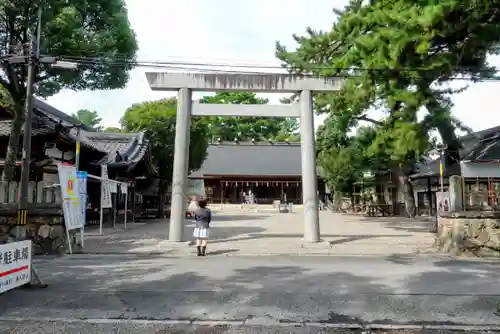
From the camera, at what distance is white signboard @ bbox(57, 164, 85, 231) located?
10.5 m

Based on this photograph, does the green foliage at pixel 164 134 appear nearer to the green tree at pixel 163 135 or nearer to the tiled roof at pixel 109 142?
the green tree at pixel 163 135

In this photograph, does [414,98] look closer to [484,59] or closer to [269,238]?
[484,59]

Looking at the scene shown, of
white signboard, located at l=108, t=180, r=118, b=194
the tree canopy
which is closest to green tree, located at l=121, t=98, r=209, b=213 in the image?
white signboard, located at l=108, t=180, r=118, b=194

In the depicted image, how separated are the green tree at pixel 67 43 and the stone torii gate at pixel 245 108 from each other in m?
1.74

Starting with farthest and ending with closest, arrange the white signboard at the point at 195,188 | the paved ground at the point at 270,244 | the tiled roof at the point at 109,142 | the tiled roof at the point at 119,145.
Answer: the white signboard at the point at 195,188, the tiled roof at the point at 119,145, the tiled roof at the point at 109,142, the paved ground at the point at 270,244

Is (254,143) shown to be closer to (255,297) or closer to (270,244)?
(270,244)

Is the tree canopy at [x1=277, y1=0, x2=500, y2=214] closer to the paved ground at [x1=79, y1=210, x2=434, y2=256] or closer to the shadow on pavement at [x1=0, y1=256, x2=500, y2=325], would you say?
the paved ground at [x1=79, y1=210, x2=434, y2=256]

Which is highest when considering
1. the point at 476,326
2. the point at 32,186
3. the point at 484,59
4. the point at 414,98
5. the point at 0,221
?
the point at 484,59

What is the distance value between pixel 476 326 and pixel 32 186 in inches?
407

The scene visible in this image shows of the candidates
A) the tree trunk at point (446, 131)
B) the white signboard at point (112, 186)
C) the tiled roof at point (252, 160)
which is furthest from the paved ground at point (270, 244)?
the tiled roof at point (252, 160)

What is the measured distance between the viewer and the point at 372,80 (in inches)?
356

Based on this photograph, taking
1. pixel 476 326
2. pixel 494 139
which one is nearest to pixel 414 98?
pixel 476 326

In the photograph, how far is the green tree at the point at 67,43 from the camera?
11086 mm

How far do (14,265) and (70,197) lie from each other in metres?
4.84
